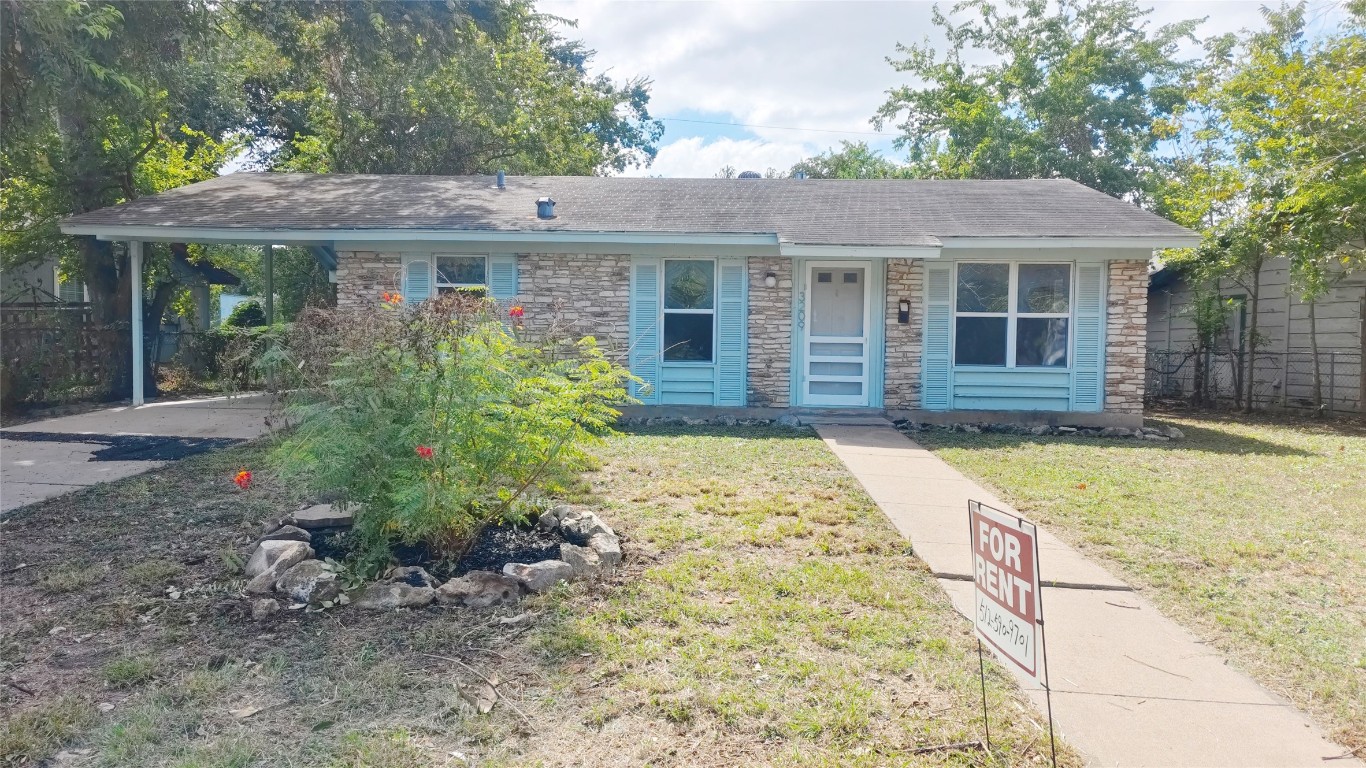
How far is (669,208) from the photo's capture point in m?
12.4

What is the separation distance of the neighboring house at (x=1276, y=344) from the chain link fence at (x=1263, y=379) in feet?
0.05

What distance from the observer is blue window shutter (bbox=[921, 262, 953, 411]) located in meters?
11.5

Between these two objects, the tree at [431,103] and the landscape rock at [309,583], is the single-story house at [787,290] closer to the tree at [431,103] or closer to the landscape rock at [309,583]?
the tree at [431,103]

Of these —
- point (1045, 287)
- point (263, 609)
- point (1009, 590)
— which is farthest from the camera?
point (1045, 287)

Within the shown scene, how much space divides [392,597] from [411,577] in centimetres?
20

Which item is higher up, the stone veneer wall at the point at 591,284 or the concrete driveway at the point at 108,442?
the stone veneer wall at the point at 591,284

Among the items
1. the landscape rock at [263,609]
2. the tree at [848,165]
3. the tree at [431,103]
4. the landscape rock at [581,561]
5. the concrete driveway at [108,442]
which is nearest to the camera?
the landscape rock at [263,609]

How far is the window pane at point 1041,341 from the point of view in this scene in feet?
37.2

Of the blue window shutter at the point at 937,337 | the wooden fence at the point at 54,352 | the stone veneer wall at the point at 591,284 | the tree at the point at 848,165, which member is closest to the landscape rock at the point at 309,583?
the stone veneer wall at the point at 591,284

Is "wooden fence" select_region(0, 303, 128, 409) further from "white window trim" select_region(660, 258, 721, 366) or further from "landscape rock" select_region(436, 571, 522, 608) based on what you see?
"landscape rock" select_region(436, 571, 522, 608)

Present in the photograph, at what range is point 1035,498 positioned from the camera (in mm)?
6742

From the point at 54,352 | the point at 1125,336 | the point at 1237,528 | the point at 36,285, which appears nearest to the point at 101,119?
the point at 54,352

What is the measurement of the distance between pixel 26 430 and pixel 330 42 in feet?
23.0

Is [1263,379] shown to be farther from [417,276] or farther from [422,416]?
[422,416]
